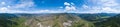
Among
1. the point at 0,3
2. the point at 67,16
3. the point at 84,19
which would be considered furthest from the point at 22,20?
the point at 84,19

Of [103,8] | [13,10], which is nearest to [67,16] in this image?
[103,8]

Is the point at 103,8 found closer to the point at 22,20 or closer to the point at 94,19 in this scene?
the point at 94,19

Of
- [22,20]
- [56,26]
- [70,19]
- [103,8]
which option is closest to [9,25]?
[22,20]

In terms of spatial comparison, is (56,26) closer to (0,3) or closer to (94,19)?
(94,19)

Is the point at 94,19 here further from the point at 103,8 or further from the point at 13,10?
the point at 13,10

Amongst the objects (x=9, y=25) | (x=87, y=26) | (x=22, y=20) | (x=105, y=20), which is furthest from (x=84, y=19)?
(x=9, y=25)

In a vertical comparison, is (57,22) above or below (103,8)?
below

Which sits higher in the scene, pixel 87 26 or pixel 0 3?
pixel 0 3
